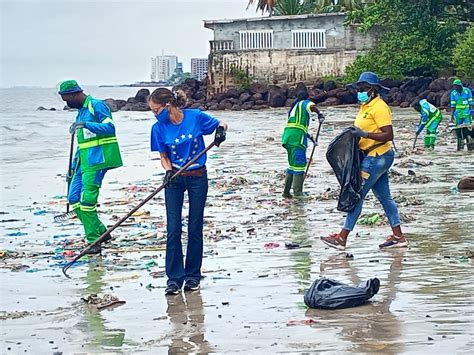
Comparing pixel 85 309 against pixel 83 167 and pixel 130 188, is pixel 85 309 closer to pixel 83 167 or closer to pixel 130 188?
pixel 83 167

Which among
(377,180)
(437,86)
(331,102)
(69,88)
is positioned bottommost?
(331,102)

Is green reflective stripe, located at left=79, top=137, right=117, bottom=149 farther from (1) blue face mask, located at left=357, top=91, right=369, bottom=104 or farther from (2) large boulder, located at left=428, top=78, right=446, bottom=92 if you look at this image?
(2) large boulder, located at left=428, top=78, right=446, bottom=92

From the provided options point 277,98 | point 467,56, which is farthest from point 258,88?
point 467,56

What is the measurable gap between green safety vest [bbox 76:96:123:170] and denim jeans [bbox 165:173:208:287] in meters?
2.15

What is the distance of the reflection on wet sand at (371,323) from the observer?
6391 mm

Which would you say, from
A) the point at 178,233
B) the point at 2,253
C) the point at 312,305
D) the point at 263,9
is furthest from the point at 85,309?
the point at 263,9

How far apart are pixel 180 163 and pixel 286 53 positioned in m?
50.0

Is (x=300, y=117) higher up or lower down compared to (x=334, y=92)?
higher up

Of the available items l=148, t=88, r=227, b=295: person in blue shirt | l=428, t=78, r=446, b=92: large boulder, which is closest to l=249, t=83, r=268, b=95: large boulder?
l=428, t=78, r=446, b=92: large boulder

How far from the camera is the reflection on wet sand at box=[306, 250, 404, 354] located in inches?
252

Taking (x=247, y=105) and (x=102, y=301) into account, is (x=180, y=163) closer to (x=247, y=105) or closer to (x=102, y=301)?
(x=102, y=301)

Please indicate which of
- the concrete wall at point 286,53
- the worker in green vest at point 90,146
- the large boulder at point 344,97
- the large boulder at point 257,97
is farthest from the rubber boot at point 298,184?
the large boulder at point 257,97

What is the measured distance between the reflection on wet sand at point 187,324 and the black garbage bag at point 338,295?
88 cm

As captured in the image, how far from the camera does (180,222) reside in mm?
8695
